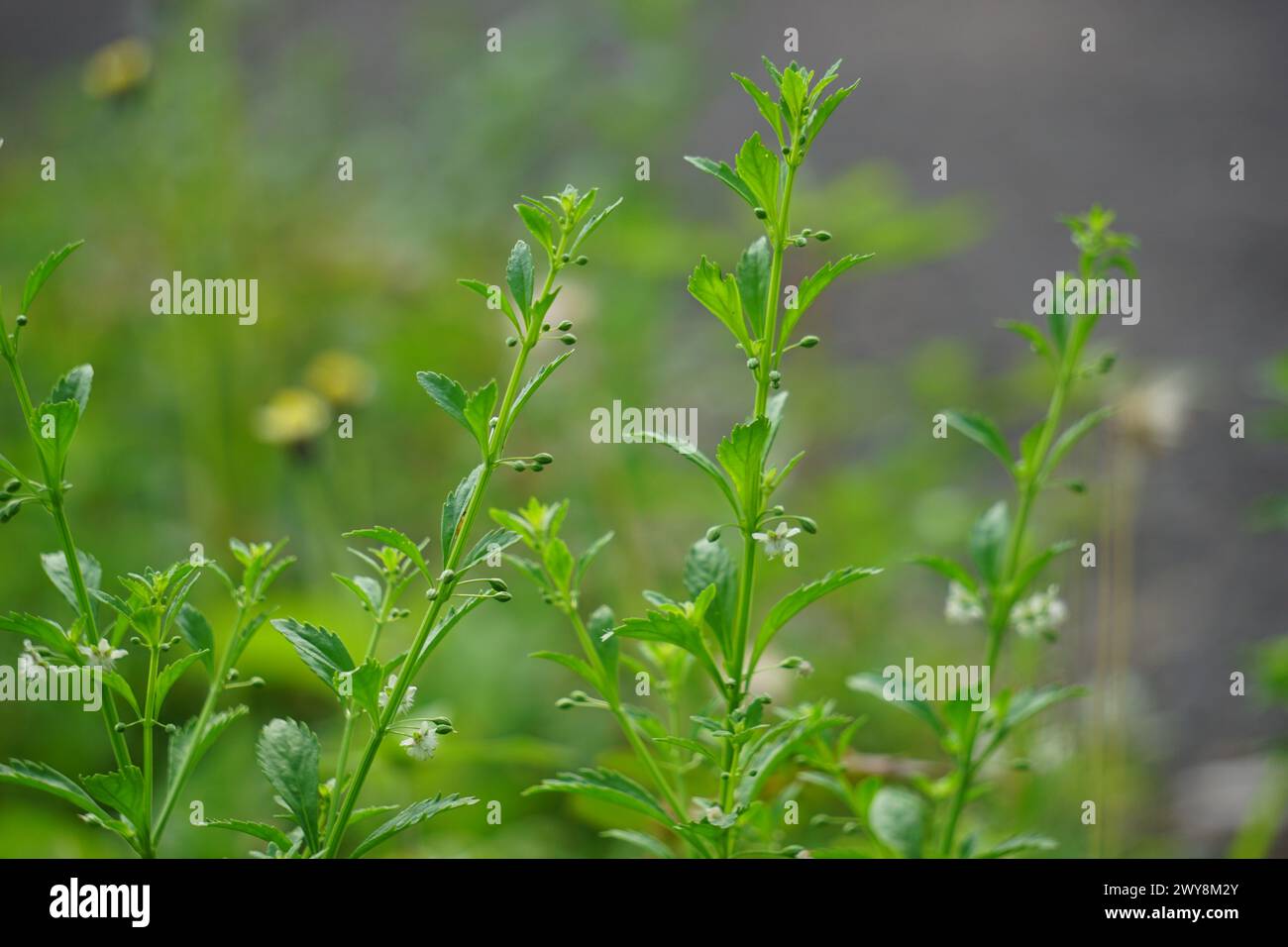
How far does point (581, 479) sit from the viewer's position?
1.40 meters

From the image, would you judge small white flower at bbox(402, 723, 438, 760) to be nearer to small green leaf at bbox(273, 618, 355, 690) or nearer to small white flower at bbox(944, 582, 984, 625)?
small green leaf at bbox(273, 618, 355, 690)

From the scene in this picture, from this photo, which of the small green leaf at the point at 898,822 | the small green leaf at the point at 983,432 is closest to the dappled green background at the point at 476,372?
the small green leaf at the point at 898,822
